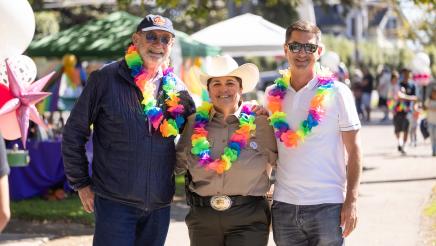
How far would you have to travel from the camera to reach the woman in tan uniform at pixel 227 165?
172 inches

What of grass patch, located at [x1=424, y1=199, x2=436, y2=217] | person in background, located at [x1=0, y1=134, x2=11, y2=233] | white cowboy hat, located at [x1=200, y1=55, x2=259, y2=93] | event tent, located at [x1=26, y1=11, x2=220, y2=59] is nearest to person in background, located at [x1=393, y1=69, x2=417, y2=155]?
event tent, located at [x1=26, y1=11, x2=220, y2=59]

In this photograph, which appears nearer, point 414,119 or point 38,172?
point 38,172

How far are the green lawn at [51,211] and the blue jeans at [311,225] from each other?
16.0ft

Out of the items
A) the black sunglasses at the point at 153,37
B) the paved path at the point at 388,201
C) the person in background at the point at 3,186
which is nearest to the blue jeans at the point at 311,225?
the black sunglasses at the point at 153,37

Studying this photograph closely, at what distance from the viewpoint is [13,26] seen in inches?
168

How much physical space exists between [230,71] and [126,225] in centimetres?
105

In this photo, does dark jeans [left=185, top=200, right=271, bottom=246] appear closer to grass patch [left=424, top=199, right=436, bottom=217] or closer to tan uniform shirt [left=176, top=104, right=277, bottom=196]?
tan uniform shirt [left=176, top=104, right=277, bottom=196]

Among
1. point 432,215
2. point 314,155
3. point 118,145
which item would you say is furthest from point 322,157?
point 432,215

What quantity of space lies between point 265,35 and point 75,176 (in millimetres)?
9012

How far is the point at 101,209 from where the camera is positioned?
4.39 m

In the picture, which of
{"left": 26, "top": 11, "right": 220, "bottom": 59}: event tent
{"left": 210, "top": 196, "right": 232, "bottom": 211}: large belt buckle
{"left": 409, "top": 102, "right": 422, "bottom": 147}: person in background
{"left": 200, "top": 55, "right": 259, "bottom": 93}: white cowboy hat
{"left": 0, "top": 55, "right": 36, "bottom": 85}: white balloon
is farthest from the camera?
{"left": 409, "top": 102, "right": 422, "bottom": 147}: person in background

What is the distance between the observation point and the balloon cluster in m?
4.24

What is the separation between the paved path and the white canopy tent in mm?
2705

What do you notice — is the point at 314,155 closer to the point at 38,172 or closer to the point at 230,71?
the point at 230,71
